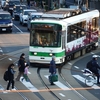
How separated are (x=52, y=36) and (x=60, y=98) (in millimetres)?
7985

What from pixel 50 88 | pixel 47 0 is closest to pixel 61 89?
pixel 50 88

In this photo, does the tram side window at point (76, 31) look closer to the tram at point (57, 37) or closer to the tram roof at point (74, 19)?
the tram at point (57, 37)

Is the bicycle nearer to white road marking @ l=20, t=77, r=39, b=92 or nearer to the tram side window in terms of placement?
white road marking @ l=20, t=77, r=39, b=92

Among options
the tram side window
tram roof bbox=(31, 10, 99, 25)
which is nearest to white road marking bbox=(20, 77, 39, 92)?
tram roof bbox=(31, 10, 99, 25)

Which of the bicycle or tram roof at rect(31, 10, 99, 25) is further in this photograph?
tram roof at rect(31, 10, 99, 25)

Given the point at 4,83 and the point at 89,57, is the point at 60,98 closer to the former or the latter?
the point at 4,83

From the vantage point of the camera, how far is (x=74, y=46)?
3172 cm

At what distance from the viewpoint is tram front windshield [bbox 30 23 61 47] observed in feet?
92.5

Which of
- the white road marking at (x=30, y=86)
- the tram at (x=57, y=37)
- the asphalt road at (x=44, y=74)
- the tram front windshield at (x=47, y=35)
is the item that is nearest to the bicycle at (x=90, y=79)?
the asphalt road at (x=44, y=74)

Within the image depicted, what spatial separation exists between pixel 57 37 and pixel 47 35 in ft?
1.97

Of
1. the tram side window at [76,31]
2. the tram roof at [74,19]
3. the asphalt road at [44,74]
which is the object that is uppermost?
the tram roof at [74,19]

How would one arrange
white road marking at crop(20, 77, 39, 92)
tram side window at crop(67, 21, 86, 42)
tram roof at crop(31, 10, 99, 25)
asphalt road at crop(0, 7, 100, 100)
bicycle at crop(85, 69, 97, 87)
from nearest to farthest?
1. asphalt road at crop(0, 7, 100, 100)
2. white road marking at crop(20, 77, 39, 92)
3. bicycle at crop(85, 69, 97, 87)
4. tram roof at crop(31, 10, 99, 25)
5. tram side window at crop(67, 21, 86, 42)

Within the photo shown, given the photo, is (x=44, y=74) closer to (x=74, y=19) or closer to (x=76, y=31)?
(x=76, y=31)

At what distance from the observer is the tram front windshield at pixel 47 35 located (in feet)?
92.5
